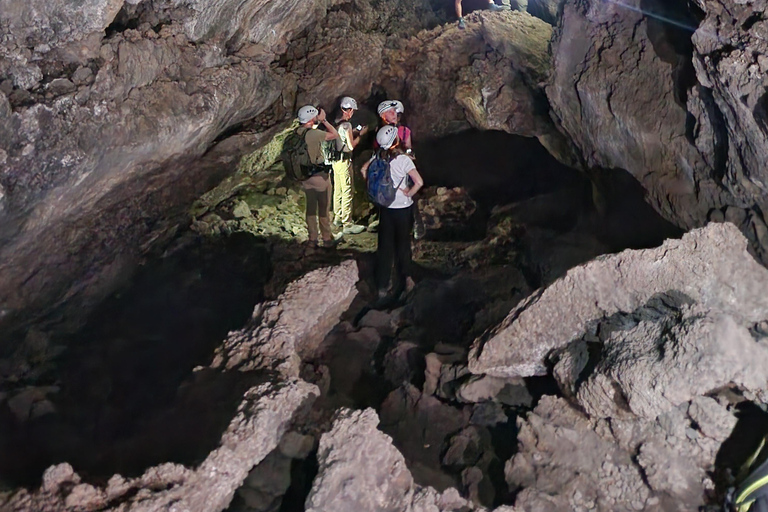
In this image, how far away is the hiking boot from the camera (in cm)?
A: 633

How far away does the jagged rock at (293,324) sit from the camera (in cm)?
415

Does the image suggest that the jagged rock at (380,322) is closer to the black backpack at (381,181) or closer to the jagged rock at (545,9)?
the black backpack at (381,181)

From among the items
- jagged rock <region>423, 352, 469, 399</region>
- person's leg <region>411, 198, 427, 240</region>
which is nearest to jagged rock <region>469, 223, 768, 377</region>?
jagged rock <region>423, 352, 469, 399</region>

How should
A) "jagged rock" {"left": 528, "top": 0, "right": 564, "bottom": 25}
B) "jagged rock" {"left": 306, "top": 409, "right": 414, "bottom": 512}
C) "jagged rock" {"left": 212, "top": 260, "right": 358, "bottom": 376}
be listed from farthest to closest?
1. "jagged rock" {"left": 528, "top": 0, "right": 564, "bottom": 25}
2. "jagged rock" {"left": 212, "top": 260, "right": 358, "bottom": 376}
3. "jagged rock" {"left": 306, "top": 409, "right": 414, "bottom": 512}

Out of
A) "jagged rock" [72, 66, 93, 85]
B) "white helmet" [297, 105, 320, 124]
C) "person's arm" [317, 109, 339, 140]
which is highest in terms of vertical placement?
"jagged rock" [72, 66, 93, 85]

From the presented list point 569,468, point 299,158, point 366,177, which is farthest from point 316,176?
point 569,468

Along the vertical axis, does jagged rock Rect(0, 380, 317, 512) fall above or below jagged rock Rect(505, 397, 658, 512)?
above

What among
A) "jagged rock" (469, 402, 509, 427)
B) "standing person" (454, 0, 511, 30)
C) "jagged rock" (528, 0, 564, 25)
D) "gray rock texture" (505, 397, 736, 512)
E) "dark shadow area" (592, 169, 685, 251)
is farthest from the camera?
"standing person" (454, 0, 511, 30)

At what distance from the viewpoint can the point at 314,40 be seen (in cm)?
766

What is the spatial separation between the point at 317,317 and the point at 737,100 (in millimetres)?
3276

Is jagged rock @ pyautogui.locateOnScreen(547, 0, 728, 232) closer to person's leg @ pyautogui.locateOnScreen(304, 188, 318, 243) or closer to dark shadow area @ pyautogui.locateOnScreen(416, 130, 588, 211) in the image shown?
dark shadow area @ pyautogui.locateOnScreen(416, 130, 588, 211)

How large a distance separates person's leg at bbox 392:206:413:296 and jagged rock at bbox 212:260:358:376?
0.43 metres

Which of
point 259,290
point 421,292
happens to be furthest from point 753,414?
point 259,290

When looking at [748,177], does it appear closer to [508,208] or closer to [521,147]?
[508,208]
